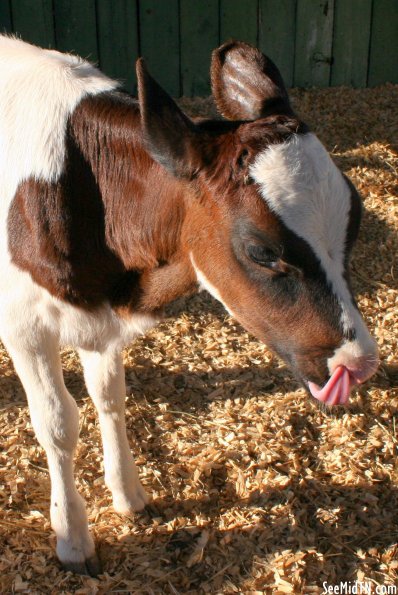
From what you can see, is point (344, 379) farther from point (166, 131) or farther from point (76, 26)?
point (76, 26)

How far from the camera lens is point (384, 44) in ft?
25.4

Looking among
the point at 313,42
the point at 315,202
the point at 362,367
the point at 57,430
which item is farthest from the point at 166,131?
the point at 313,42

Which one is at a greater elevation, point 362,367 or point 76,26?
point 76,26

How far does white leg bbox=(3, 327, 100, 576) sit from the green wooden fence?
4.49m

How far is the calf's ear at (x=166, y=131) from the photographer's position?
7.77 feet

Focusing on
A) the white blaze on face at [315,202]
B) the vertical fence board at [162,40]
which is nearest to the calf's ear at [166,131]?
the white blaze on face at [315,202]

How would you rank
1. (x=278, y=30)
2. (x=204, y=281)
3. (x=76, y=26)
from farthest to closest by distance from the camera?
(x=278, y=30) < (x=76, y=26) < (x=204, y=281)

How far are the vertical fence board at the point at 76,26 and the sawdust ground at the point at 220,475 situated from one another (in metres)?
3.33

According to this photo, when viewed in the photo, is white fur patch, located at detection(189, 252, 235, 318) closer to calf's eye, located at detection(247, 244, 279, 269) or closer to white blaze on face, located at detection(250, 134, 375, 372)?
calf's eye, located at detection(247, 244, 279, 269)

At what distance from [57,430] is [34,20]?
4935 mm

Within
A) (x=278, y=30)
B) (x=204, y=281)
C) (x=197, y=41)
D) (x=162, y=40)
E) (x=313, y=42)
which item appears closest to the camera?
(x=204, y=281)

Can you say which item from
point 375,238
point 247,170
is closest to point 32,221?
point 247,170

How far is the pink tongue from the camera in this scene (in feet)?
8.23

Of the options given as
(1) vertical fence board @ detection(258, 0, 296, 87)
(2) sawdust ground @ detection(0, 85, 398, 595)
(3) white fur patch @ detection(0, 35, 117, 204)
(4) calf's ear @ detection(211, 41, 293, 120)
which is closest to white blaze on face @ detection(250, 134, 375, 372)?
(4) calf's ear @ detection(211, 41, 293, 120)
